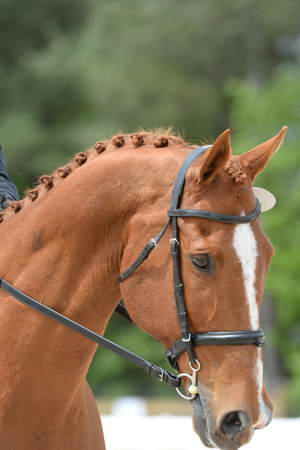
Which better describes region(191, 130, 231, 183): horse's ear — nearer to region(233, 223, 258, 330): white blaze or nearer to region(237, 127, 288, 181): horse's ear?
region(237, 127, 288, 181): horse's ear

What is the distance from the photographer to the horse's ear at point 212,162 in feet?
10.6

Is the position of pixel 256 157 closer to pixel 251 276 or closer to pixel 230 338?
pixel 251 276

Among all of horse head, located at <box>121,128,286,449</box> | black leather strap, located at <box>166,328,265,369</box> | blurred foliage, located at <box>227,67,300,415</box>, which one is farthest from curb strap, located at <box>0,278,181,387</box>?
blurred foliage, located at <box>227,67,300,415</box>

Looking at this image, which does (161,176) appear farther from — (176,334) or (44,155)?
(44,155)

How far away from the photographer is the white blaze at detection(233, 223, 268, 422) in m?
3.12

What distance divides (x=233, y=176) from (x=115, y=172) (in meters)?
0.52

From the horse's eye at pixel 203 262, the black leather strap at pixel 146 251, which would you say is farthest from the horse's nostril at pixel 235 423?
the black leather strap at pixel 146 251

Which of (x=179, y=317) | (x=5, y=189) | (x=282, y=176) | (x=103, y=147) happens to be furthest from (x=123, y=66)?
(x=179, y=317)

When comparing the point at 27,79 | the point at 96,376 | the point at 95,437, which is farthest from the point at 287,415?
the point at 95,437

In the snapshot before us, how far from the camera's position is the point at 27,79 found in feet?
72.9

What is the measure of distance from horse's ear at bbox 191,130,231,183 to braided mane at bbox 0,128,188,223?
1.01 feet

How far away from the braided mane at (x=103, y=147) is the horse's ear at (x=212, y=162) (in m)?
0.31

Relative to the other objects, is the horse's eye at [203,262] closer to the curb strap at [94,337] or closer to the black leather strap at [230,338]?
the black leather strap at [230,338]

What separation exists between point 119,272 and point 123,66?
61.4 ft
